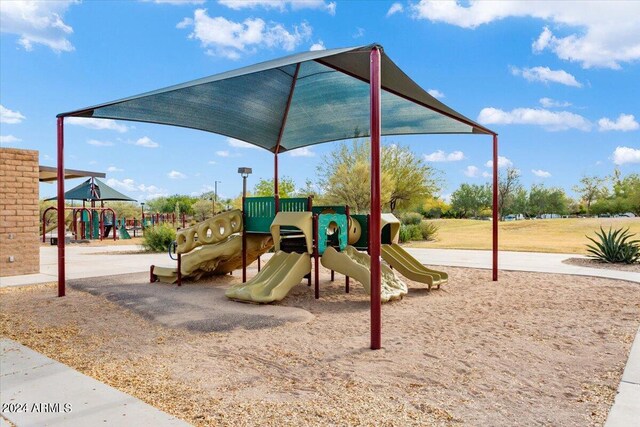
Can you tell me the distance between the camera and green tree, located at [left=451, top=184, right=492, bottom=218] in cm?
6275

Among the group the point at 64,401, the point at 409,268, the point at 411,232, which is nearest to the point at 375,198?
the point at 64,401

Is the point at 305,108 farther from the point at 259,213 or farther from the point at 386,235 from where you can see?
the point at 386,235

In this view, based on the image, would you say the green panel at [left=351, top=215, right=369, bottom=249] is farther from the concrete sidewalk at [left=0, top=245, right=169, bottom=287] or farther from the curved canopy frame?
the concrete sidewalk at [left=0, top=245, right=169, bottom=287]

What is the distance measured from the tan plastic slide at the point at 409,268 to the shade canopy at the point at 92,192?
17684 mm

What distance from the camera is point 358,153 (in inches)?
1104

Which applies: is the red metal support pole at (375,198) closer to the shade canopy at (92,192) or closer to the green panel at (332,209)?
the green panel at (332,209)

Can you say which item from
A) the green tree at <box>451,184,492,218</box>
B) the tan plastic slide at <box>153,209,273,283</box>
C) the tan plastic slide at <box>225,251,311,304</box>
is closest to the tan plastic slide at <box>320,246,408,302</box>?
the tan plastic slide at <box>225,251,311,304</box>

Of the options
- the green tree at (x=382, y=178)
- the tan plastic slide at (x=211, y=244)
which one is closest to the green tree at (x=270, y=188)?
the green tree at (x=382, y=178)

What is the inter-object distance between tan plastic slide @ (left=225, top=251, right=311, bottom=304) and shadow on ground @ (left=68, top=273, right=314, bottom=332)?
0.13 m

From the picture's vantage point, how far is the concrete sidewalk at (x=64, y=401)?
2820 mm

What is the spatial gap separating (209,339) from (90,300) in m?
3.18

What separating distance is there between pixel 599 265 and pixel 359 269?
7739 mm

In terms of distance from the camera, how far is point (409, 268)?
26.3ft

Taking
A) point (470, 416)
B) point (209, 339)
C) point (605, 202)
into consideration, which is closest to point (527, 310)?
point (470, 416)
